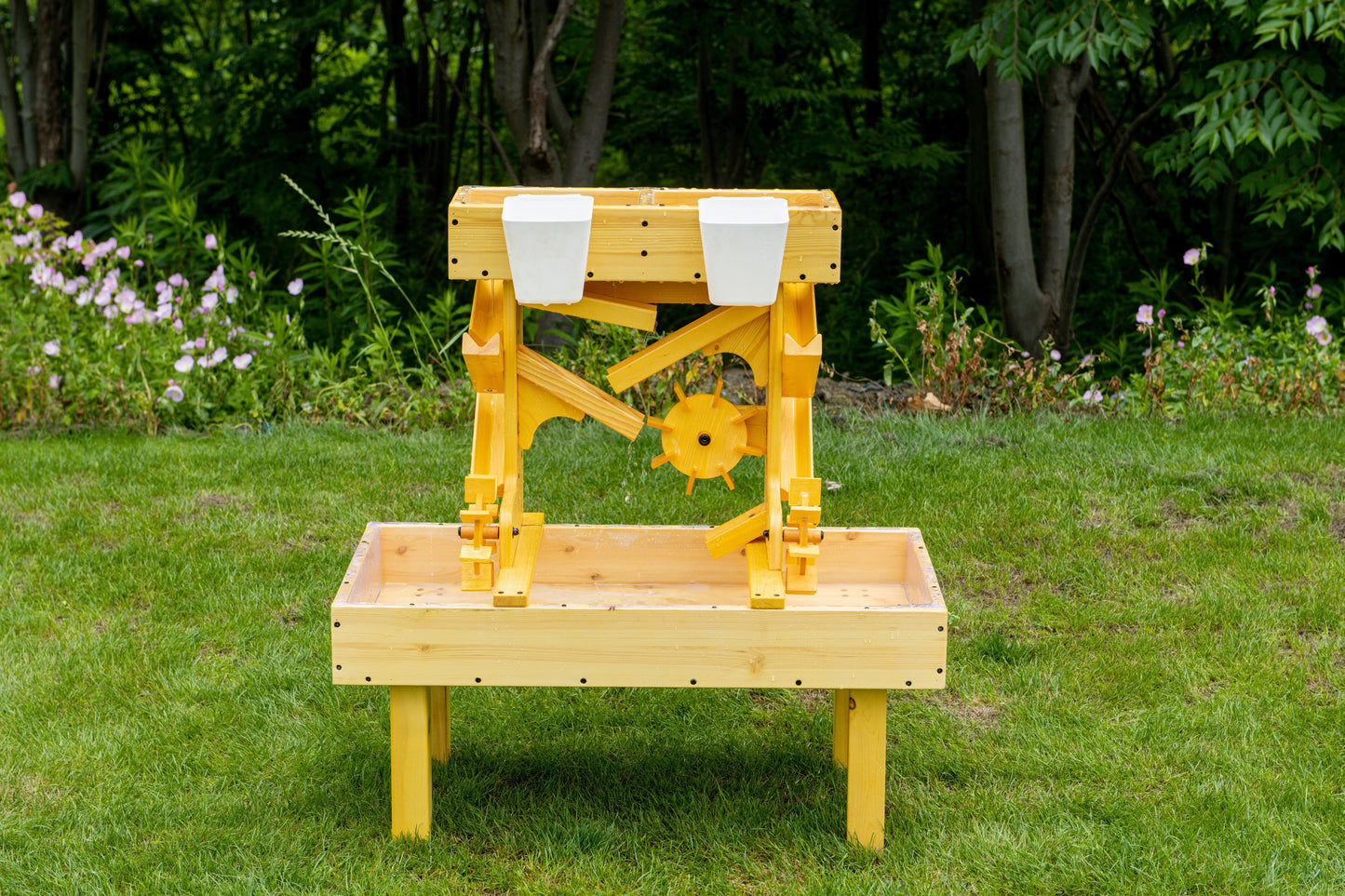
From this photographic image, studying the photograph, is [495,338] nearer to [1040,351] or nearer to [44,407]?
[44,407]

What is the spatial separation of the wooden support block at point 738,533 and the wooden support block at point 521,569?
0.41 m

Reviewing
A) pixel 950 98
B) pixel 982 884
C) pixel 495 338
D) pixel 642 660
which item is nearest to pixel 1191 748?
pixel 982 884

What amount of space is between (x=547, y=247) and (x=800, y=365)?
23.7 inches

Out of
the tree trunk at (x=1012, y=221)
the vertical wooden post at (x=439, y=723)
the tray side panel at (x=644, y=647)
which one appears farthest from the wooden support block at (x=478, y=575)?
the tree trunk at (x=1012, y=221)

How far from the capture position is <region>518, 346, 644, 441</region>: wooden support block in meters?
2.83

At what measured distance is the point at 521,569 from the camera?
2.78 meters

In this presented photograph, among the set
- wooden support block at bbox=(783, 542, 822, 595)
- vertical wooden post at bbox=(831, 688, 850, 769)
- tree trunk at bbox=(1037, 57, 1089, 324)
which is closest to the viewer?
wooden support block at bbox=(783, 542, 822, 595)

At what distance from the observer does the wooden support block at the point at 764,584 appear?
269cm

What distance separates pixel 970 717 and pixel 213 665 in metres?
2.10

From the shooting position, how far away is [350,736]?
3240 mm

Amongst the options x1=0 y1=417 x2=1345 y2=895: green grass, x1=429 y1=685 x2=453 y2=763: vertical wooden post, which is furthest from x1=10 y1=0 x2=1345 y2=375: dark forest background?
x1=429 y1=685 x2=453 y2=763: vertical wooden post

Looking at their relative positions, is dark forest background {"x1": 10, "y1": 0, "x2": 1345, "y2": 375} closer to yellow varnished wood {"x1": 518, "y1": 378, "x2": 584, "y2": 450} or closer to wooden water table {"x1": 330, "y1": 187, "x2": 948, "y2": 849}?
wooden water table {"x1": 330, "y1": 187, "x2": 948, "y2": 849}

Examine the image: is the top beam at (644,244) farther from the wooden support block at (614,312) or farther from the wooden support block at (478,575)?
the wooden support block at (478,575)

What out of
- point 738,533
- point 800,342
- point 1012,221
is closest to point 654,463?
point 738,533
